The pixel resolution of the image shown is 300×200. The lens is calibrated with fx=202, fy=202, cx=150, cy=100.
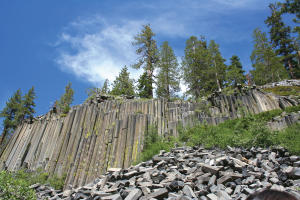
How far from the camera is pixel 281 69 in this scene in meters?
32.4

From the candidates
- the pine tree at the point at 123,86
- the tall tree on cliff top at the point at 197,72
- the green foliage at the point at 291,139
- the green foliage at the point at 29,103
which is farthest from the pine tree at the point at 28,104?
the green foliage at the point at 291,139

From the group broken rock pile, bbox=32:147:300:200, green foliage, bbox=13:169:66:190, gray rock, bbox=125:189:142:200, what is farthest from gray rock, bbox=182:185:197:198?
green foliage, bbox=13:169:66:190

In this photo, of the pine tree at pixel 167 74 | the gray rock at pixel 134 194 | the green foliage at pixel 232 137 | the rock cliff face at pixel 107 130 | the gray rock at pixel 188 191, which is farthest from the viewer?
the pine tree at pixel 167 74

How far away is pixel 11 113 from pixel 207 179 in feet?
129

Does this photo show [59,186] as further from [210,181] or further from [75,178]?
[210,181]

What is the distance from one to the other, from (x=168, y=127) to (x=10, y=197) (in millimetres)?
7520

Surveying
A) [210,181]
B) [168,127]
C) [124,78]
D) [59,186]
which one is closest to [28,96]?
[124,78]

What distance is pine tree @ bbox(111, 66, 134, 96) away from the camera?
95.3ft

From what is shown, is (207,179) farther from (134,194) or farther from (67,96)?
(67,96)

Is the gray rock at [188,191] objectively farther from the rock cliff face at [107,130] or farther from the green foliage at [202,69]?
the green foliage at [202,69]

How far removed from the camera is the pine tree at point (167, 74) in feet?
82.9

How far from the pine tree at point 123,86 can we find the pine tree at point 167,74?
501 centimetres

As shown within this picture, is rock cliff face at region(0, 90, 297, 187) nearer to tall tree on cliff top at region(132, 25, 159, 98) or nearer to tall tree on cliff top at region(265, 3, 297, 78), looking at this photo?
tall tree on cliff top at region(132, 25, 159, 98)

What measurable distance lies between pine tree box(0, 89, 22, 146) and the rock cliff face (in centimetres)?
1947
